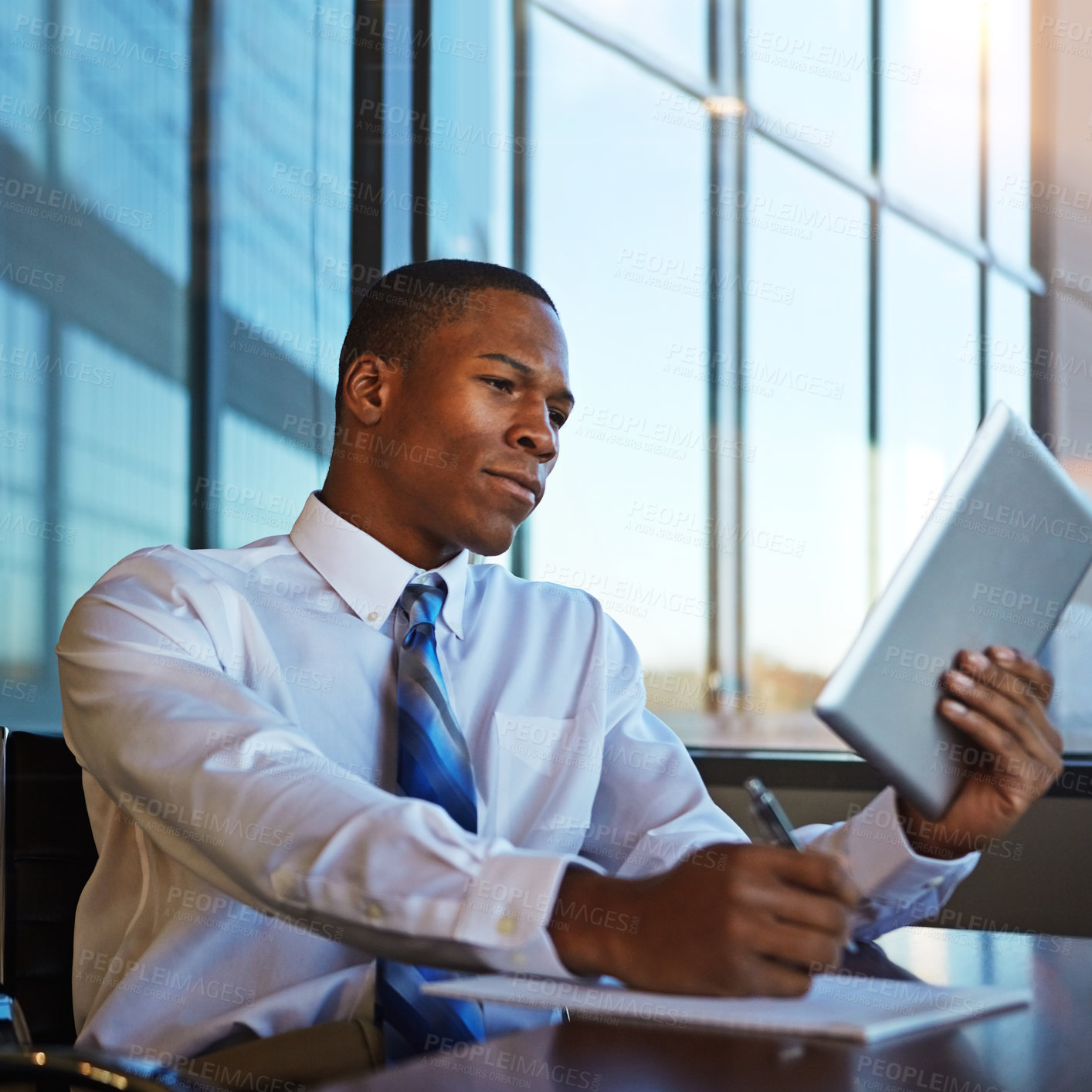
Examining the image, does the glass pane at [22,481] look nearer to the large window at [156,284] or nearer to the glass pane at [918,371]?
the large window at [156,284]

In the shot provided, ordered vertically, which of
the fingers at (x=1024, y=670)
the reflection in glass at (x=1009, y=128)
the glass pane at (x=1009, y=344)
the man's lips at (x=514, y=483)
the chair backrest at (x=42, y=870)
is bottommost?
the chair backrest at (x=42, y=870)

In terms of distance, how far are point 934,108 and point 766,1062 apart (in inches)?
105

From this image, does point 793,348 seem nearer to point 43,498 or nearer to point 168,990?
point 43,498

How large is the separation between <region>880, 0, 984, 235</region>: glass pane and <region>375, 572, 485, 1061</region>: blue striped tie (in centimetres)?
190

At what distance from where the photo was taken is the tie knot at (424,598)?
1386mm

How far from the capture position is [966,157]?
273 cm

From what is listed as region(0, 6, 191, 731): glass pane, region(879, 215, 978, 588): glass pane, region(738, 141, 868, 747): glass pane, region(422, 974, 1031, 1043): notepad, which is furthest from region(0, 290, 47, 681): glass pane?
region(422, 974, 1031, 1043): notepad

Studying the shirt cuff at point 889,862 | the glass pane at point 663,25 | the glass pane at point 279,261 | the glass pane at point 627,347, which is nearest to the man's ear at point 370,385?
the shirt cuff at point 889,862

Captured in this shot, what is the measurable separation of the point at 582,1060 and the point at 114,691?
0.61 m

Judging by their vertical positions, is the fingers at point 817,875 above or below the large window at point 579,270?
below

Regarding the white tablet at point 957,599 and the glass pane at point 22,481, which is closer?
the white tablet at point 957,599

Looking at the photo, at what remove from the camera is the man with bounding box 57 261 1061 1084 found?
2.56 feet

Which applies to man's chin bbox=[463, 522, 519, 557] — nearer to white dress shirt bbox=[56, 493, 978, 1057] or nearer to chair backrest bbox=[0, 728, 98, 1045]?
white dress shirt bbox=[56, 493, 978, 1057]

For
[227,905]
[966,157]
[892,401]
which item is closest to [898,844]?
[227,905]
